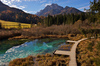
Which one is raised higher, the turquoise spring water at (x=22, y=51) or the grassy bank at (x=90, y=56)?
the grassy bank at (x=90, y=56)

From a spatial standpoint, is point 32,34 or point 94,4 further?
point 32,34

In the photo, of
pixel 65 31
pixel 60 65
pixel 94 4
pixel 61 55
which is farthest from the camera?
pixel 65 31

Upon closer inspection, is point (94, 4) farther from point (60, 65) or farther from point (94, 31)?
point (60, 65)

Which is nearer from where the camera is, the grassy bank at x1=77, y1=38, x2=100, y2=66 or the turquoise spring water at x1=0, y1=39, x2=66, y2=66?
the grassy bank at x1=77, y1=38, x2=100, y2=66

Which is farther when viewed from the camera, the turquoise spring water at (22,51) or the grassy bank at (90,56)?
the turquoise spring water at (22,51)

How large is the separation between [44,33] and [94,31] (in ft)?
93.2

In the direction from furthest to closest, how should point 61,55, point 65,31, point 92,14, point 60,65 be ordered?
point 65,31 → point 61,55 → point 60,65 → point 92,14

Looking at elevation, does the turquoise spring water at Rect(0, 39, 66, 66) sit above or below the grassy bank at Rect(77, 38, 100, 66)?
below

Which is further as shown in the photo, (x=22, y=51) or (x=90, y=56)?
(x=22, y=51)

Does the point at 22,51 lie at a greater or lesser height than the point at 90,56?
lesser

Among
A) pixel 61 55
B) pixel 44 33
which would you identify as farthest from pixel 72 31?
pixel 61 55

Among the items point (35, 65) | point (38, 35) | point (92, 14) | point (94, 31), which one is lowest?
point (35, 65)

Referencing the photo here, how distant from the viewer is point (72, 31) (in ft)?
105

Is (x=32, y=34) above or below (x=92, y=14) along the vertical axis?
below
